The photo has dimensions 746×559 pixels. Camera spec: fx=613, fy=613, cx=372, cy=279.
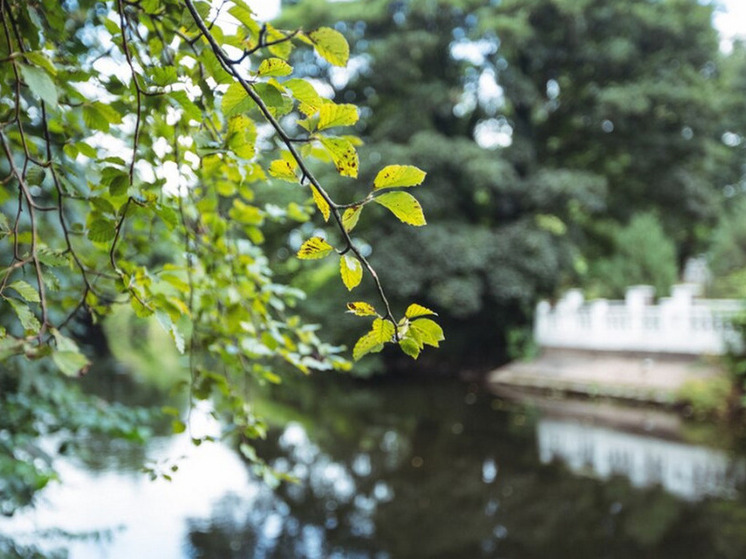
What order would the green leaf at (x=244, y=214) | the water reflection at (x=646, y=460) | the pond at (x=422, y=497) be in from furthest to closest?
the water reflection at (x=646, y=460) < the pond at (x=422, y=497) < the green leaf at (x=244, y=214)

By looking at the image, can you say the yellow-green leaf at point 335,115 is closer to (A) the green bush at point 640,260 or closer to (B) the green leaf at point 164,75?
(B) the green leaf at point 164,75

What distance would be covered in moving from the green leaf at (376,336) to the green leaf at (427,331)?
0.02 m

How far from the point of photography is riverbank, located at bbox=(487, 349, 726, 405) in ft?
24.7

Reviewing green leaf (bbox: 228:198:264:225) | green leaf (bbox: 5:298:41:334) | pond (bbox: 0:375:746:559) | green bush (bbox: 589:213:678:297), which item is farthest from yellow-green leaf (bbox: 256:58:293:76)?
green bush (bbox: 589:213:678:297)

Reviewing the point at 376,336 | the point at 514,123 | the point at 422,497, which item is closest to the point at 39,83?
the point at 376,336

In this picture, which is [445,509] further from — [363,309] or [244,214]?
[363,309]

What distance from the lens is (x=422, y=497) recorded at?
Result: 4746 millimetres

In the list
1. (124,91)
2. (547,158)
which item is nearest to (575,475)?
(124,91)

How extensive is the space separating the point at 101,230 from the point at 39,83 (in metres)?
0.25

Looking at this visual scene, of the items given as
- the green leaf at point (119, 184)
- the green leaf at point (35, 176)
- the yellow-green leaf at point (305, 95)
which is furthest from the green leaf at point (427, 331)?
the green leaf at point (35, 176)

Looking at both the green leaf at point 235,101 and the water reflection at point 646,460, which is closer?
the green leaf at point 235,101

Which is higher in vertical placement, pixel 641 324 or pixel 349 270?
pixel 641 324

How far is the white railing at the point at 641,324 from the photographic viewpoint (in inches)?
321

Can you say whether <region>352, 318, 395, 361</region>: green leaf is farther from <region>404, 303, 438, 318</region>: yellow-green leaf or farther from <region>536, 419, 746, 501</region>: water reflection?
<region>536, 419, 746, 501</region>: water reflection
